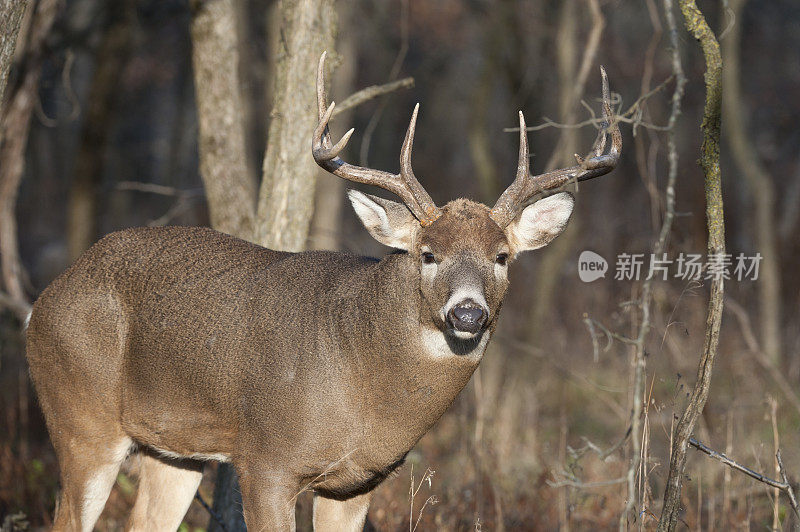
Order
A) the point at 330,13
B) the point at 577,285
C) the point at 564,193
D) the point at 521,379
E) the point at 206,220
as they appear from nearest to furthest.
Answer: the point at 564,193 → the point at 330,13 → the point at 521,379 → the point at 577,285 → the point at 206,220

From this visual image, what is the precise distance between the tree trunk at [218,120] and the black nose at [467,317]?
2.41 m

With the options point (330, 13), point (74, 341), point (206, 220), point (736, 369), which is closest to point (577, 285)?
point (736, 369)

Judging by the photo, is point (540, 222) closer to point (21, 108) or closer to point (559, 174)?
point (559, 174)

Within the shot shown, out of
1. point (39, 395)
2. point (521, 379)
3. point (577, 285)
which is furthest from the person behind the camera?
point (577, 285)

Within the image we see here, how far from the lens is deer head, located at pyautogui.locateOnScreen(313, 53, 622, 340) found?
4.43m

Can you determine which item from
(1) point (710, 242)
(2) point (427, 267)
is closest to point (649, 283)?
(1) point (710, 242)

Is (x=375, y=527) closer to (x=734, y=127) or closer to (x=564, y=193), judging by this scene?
(x=564, y=193)

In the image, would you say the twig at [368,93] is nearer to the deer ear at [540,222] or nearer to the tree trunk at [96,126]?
the deer ear at [540,222]

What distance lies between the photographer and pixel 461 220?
15.1 ft

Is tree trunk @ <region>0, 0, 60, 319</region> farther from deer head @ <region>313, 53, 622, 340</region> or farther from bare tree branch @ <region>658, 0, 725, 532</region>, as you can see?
bare tree branch @ <region>658, 0, 725, 532</region>

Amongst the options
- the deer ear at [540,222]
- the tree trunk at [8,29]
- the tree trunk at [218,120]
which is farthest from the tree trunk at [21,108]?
the deer ear at [540,222]

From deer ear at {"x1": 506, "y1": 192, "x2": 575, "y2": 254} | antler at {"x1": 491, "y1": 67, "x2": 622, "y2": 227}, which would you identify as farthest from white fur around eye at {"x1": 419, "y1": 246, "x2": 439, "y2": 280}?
deer ear at {"x1": 506, "y1": 192, "x2": 575, "y2": 254}

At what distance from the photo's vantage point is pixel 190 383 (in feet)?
16.1

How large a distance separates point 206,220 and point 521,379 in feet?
32.3
